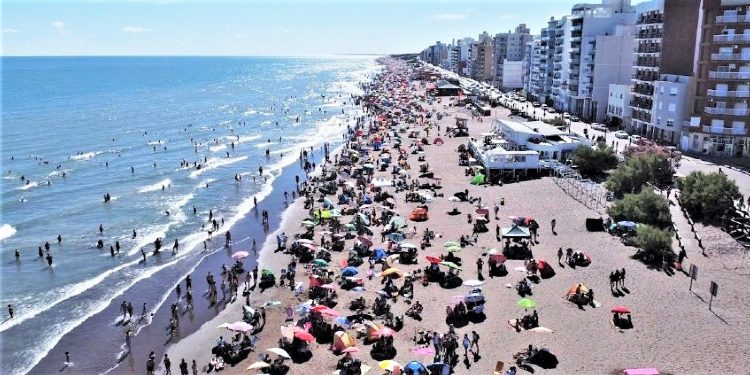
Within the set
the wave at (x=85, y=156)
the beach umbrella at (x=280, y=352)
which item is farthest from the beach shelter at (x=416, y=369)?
the wave at (x=85, y=156)

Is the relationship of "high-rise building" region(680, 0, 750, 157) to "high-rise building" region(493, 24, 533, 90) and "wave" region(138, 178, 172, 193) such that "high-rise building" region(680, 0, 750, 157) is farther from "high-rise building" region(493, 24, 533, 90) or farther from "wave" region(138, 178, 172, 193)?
"high-rise building" region(493, 24, 533, 90)

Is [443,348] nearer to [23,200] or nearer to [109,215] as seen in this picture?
[109,215]

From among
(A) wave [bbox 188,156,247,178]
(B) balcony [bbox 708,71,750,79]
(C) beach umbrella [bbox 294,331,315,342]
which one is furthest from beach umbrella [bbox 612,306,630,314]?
(A) wave [bbox 188,156,247,178]

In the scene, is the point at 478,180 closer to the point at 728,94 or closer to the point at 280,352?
the point at 728,94

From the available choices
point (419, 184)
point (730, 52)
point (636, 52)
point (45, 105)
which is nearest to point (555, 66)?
point (636, 52)

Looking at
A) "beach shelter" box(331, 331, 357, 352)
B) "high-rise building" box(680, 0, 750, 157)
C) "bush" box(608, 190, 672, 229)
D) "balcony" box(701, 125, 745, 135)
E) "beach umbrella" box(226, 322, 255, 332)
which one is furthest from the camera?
"balcony" box(701, 125, 745, 135)

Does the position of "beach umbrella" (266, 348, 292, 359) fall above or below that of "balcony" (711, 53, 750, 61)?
below
